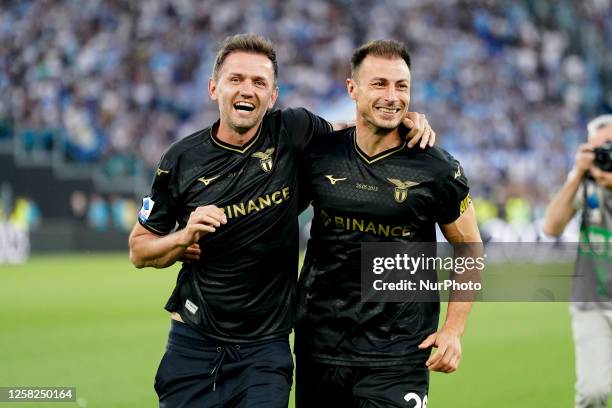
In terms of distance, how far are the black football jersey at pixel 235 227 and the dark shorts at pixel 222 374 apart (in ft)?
0.23

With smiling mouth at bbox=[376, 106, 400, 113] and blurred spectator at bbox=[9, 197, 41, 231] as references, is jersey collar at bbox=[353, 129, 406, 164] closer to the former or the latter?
smiling mouth at bbox=[376, 106, 400, 113]

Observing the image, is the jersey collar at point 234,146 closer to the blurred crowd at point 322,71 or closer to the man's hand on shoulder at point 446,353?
the man's hand on shoulder at point 446,353

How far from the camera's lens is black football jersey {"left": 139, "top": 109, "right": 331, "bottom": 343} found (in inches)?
187

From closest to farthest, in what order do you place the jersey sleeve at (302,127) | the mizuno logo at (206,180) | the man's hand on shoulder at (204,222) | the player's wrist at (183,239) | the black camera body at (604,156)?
the man's hand on shoulder at (204,222) → the player's wrist at (183,239) → the mizuno logo at (206,180) → the jersey sleeve at (302,127) → the black camera body at (604,156)

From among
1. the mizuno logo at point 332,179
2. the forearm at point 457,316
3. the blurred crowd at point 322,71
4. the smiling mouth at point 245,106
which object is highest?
the blurred crowd at point 322,71

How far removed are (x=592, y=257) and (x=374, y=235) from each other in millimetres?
2248

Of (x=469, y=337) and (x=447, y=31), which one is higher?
(x=447, y=31)

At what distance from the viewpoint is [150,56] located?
29.5m

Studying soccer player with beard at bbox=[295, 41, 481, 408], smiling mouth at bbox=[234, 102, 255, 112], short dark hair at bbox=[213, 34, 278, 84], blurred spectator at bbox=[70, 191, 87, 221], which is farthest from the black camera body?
Answer: blurred spectator at bbox=[70, 191, 87, 221]

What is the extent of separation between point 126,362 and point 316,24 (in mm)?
22611

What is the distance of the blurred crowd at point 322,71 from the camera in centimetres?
2702

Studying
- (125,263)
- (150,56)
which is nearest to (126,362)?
(125,263)

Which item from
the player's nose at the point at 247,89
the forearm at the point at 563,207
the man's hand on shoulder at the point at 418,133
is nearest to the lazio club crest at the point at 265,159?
the player's nose at the point at 247,89

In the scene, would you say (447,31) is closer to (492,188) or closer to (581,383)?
(492,188)
